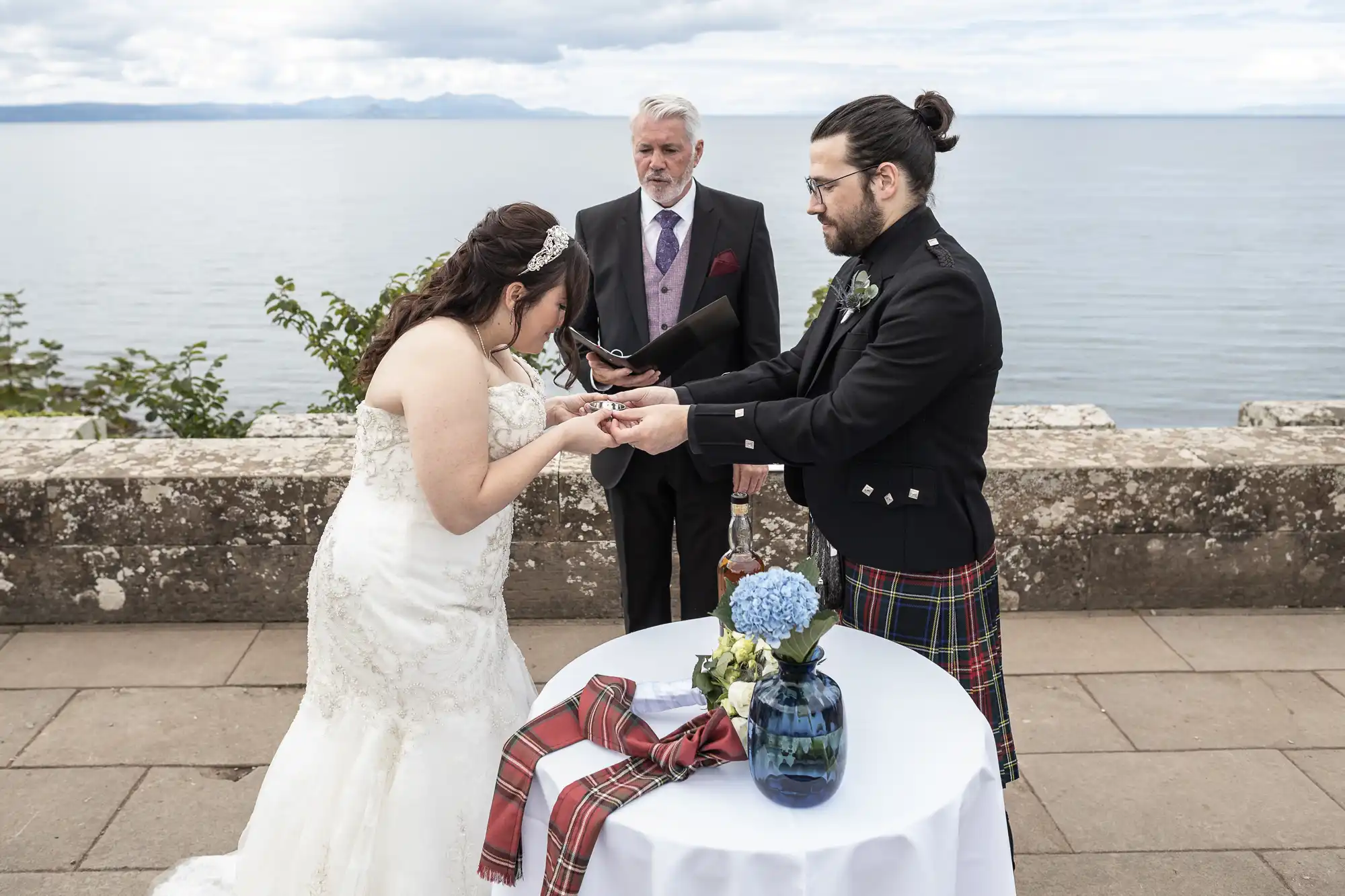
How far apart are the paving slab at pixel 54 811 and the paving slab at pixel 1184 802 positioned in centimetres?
259

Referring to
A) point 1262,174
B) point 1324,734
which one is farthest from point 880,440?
point 1262,174

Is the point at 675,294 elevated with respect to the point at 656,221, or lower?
lower

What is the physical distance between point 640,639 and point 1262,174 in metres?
68.2

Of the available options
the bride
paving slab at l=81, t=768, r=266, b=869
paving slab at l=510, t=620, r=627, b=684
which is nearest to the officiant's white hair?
the bride

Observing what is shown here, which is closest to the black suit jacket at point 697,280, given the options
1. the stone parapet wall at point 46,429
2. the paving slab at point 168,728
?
the paving slab at point 168,728

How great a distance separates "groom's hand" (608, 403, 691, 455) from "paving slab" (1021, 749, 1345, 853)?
1503 mm

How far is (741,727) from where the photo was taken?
2047mm

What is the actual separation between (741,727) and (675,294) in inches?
73.4

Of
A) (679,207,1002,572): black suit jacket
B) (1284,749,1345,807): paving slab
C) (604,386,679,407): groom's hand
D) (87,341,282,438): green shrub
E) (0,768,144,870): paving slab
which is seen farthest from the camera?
(87,341,282,438): green shrub

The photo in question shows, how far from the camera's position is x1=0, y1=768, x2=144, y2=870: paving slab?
3016 mm

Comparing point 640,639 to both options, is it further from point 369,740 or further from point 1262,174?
point 1262,174

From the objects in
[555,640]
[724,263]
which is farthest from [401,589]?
[555,640]

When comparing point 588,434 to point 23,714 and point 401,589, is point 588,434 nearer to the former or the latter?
point 401,589

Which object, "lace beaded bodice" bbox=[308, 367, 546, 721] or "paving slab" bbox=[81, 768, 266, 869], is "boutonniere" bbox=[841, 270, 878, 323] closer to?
"lace beaded bodice" bbox=[308, 367, 546, 721]
